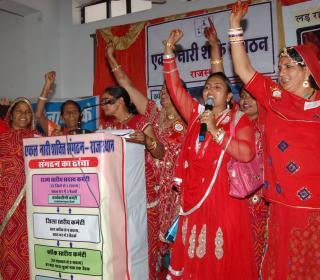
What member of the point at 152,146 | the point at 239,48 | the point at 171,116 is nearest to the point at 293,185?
the point at 239,48

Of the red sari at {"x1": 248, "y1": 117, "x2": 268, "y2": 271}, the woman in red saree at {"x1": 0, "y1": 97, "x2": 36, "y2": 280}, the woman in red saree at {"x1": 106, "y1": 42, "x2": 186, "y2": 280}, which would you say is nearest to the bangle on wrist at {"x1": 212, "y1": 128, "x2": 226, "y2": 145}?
the red sari at {"x1": 248, "y1": 117, "x2": 268, "y2": 271}

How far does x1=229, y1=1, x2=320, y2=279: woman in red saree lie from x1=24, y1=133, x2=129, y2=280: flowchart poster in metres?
0.83

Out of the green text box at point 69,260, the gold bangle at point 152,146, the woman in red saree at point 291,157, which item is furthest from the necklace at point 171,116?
the green text box at point 69,260

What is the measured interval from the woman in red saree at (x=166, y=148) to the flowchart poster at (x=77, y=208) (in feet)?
3.23

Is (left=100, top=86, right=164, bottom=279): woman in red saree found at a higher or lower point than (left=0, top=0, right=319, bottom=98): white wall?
lower

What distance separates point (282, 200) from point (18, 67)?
5539 millimetres

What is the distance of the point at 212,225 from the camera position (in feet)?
7.18

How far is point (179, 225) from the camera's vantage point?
239 cm

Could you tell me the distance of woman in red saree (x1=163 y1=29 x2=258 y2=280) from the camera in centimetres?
214

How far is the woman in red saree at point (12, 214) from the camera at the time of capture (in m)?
2.75

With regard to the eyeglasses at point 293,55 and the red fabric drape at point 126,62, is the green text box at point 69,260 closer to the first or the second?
the eyeglasses at point 293,55

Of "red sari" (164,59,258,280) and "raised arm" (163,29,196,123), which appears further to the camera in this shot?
"raised arm" (163,29,196,123)

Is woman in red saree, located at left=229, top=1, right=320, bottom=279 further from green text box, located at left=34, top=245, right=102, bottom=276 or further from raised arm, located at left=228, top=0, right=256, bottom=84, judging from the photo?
green text box, located at left=34, top=245, right=102, bottom=276

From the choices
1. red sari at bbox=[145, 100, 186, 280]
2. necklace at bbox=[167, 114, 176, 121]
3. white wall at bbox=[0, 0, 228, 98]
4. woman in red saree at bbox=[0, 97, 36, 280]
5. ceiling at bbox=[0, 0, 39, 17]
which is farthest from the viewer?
white wall at bbox=[0, 0, 228, 98]
